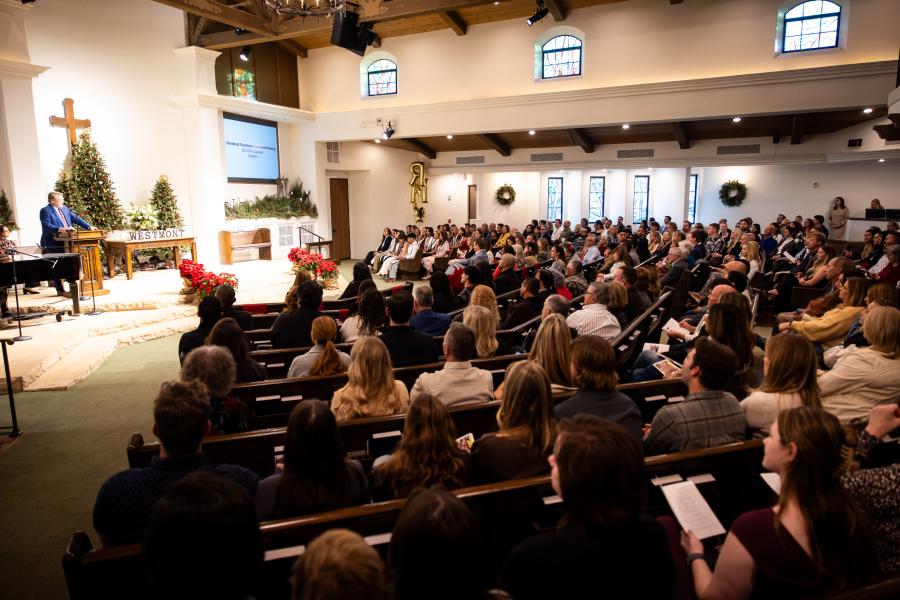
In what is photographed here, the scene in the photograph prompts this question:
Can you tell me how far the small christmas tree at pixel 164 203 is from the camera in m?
Answer: 10.4

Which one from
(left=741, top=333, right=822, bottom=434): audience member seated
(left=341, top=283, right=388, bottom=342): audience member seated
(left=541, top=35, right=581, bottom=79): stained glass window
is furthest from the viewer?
(left=541, top=35, right=581, bottom=79): stained glass window

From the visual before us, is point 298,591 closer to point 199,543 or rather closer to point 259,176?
point 199,543

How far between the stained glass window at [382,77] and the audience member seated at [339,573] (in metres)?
12.7

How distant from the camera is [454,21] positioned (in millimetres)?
11133

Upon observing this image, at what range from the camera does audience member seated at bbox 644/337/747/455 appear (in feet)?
7.09

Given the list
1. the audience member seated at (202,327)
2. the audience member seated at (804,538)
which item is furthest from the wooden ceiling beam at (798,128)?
the audience member seated at (804,538)

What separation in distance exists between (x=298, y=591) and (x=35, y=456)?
379 cm

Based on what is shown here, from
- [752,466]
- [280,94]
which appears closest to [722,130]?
[280,94]

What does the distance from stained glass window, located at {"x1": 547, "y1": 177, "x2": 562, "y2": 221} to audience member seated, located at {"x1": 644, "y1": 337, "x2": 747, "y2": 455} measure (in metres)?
15.2

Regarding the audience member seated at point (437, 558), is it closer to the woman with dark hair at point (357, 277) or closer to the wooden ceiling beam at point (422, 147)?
the woman with dark hair at point (357, 277)

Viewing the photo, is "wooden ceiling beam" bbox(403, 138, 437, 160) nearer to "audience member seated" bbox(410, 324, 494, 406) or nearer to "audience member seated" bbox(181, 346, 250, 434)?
"audience member seated" bbox(410, 324, 494, 406)

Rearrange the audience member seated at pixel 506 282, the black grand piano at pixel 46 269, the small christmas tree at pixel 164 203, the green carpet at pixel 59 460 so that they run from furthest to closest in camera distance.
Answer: the small christmas tree at pixel 164 203 → the audience member seated at pixel 506 282 → the black grand piano at pixel 46 269 → the green carpet at pixel 59 460

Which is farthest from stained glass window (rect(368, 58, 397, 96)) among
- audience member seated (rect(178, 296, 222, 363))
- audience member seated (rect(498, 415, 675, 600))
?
audience member seated (rect(498, 415, 675, 600))

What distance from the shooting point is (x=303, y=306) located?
4254 mm
